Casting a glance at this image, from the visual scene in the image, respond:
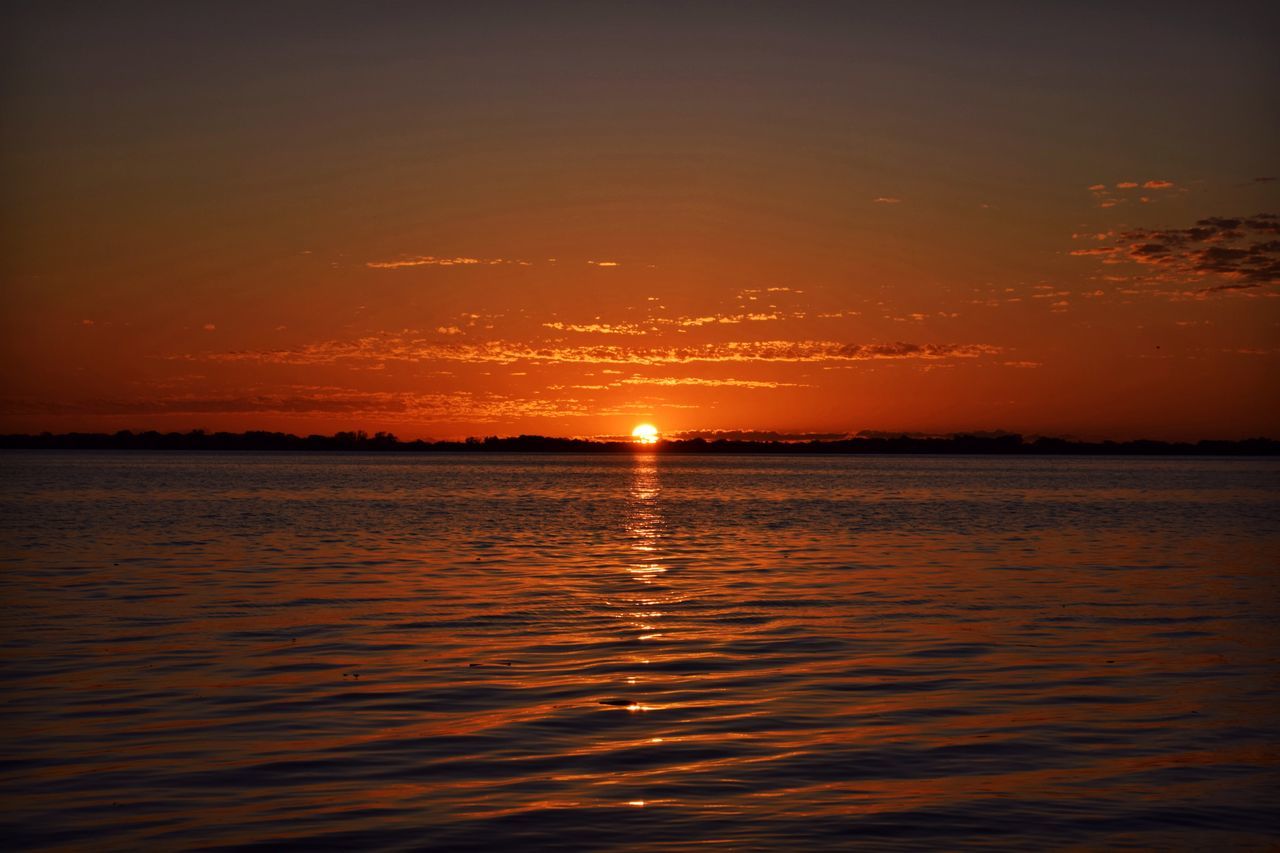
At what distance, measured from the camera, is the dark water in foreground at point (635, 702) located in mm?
10852

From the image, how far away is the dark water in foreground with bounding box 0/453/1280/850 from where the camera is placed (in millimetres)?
10852

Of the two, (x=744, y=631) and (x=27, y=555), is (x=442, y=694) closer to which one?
(x=744, y=631)

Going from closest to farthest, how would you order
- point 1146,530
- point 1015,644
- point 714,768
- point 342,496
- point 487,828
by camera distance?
point 487,828 < point 714,768 < point 1015,644 < point 1146,530 < point 342,496

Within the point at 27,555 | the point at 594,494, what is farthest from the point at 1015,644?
the point at 594,494

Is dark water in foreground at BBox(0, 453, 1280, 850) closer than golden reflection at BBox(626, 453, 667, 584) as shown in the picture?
Yes

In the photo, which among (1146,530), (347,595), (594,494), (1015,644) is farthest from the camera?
(594,494)

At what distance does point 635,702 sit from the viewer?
15758 mm

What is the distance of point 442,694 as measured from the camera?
1631cm

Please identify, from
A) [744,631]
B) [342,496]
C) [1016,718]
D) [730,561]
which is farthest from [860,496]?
[1016,718]

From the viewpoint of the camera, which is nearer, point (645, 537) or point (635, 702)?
point (635, 702)

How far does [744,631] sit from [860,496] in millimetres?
73302

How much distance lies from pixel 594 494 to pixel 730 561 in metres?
64.2

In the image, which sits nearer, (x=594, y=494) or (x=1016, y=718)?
(x=1016, y=718)

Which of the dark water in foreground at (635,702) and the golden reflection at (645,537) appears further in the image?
the golden reflection at (645,537)
